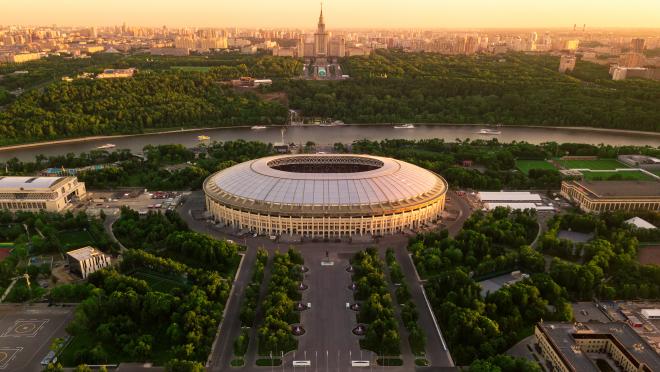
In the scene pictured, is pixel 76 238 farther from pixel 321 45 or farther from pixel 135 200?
pixel 321 45

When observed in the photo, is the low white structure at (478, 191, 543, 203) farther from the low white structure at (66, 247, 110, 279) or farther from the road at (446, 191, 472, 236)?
the low white structure at (66, 247, 110, 279)

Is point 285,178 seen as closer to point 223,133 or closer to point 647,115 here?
point 223,133

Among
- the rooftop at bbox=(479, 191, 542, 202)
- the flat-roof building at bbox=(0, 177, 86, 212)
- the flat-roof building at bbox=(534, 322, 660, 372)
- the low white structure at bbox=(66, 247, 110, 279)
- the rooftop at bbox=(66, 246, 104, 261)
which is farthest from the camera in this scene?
the rooftop at bbox=(479, 191, 542, 202)

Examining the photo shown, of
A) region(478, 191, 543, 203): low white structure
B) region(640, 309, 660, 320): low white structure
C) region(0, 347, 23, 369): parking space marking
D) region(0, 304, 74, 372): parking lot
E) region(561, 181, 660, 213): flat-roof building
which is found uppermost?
region(561, 181, 660, 213): flat-roof building

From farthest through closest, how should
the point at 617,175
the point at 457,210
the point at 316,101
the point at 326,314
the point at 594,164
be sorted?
1. the point at 316,101
2. the point at 594,164
3. the point at 617,175
4. the point at 457,210
5. the point at 326,314

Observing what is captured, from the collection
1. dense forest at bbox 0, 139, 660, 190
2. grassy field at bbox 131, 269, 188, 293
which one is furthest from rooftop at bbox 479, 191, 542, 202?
grassy field at bbox 131, 269, 188, 293

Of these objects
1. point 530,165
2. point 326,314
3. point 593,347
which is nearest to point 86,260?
point 326,314
